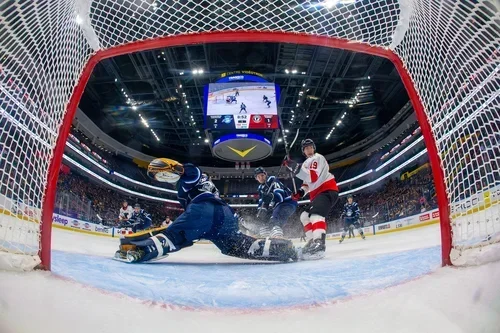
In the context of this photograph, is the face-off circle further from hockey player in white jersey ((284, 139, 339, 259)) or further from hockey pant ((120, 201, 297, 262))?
hockey pant ((120, 201, 297, 262))

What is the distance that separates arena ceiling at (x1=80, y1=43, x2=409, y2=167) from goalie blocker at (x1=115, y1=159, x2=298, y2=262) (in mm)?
7288

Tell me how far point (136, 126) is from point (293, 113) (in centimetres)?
726

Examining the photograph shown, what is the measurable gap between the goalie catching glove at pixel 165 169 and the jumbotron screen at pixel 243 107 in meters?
4.78

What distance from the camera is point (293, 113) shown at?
513 inches

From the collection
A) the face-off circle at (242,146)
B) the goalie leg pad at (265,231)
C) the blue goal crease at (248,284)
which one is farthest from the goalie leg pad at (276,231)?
the face-off circle at (242,146)

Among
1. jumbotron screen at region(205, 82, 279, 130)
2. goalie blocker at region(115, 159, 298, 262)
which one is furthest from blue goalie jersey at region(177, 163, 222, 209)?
jumbotron screen at region(205, 82, 279, 130)

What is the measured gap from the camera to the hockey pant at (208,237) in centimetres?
214

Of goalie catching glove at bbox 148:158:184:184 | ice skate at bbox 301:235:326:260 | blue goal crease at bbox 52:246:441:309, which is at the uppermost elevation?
goalie catching glove at bbox 148:158:184:184

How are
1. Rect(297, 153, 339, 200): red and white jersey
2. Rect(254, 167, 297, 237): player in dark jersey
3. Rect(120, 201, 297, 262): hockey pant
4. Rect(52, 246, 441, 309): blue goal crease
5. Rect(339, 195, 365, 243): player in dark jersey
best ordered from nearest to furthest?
Rect(52, 246, 441, 309): blue goal crease
Rect(120, 201, 297, 262): hockey pant
Rect(297, 153, 339, 200): red and white jersey
Rect(254, 167, 297, 237): player in dark jersey
Rect(339, 195, 365, 243): player in dark jersey

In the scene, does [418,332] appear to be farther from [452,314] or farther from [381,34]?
[381,34]

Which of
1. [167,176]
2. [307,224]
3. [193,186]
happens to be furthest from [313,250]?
[167,176]

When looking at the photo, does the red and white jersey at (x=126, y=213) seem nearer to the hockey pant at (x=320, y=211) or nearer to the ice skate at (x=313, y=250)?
the hockey pant at (x=320, y=211)

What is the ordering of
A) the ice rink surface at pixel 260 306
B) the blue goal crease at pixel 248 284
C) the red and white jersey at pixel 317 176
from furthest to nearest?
the red and white jersey at pixel 317 176 < the blue goal crease at pixel 248 284 < the ice rink surface at pixel 260 306

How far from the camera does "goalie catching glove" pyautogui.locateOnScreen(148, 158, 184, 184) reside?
7.13ft
